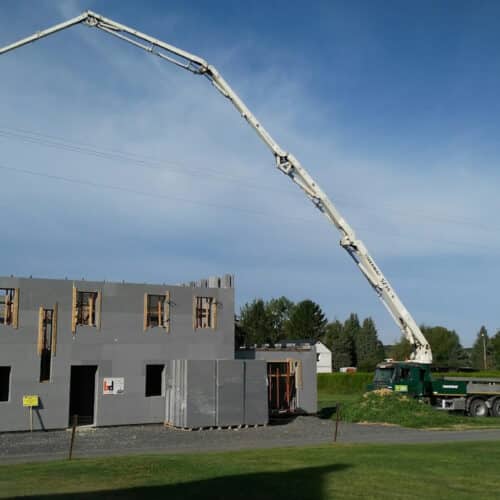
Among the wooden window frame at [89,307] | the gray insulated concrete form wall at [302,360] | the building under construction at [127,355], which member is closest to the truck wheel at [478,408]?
the gray insulated concrete form wall at [302,360]

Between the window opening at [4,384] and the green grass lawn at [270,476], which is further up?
the window opening at [4,384]

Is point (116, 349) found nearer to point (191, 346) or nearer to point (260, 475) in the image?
point (191, 346)

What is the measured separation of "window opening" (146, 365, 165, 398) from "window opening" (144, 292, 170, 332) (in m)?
1.94

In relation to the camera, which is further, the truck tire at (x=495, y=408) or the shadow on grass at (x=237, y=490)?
the truck tire at (x=495, y=408)

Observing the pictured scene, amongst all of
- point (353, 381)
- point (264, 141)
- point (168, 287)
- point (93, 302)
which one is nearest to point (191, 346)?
point (168, 287)

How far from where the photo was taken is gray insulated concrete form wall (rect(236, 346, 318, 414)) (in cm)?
3269

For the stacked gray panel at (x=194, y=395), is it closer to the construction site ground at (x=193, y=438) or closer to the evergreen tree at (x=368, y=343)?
the construction site ground at (x=193, y=438)

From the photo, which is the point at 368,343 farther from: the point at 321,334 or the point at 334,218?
the point at 334,218

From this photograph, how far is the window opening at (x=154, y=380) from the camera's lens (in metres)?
29.7

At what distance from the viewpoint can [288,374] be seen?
3259cm


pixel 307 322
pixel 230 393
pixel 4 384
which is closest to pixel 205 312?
pixel 230 393

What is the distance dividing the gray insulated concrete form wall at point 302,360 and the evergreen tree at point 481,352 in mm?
72391

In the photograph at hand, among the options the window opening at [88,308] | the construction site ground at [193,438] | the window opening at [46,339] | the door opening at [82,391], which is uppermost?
the window opening at [88,308]

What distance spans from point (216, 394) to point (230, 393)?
0.63 meters
